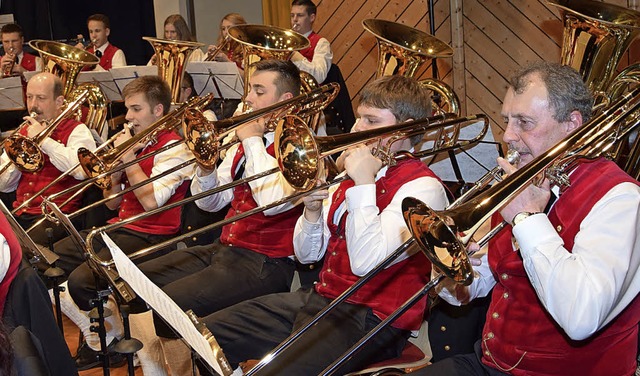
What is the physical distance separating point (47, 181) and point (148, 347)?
1608 millimetres

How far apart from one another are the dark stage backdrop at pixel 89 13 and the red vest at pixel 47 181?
16.2 ft

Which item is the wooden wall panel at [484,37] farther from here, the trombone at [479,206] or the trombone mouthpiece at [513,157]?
the trombone at [479,206]

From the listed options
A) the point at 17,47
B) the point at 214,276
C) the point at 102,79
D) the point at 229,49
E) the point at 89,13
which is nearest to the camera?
the point at 214,276

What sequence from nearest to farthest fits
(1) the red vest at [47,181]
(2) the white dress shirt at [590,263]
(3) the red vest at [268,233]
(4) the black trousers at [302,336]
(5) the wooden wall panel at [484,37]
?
(2) the white dress shirt at [590,263], (4) the black trousers at [302,336], (3) the red vest at [268,233], (1) the red vest at [47,181], (5) the wooden wall panel at [484,37]

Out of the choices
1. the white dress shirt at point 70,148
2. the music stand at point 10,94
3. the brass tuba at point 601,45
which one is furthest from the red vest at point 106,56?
the brass tuba at point 601,45

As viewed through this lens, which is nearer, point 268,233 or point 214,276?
point 214,276

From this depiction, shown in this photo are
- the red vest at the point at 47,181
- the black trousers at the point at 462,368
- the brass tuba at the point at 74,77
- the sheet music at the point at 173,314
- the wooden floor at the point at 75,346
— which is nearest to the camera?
the sheet music at the point at 173,314

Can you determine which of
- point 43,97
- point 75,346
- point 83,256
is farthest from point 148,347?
point 43,97

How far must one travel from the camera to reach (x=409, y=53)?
388 centimetres

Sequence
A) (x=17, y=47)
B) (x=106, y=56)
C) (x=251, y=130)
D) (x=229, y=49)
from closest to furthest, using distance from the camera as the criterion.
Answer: (x=251, y=130)
(x=229, y=49)
(x=106, y=56)
(x=17, y=47)

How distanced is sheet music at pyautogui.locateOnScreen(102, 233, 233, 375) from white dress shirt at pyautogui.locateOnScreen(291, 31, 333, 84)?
401 cm

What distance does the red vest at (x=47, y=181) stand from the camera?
4469 mm

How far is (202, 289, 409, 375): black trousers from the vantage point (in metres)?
2.41

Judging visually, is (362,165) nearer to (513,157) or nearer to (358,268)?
(358,268)
